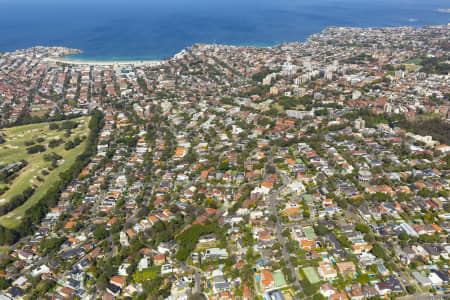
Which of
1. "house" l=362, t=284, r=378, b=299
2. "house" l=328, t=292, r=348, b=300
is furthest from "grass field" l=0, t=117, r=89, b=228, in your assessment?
"house" l=362, t=284, r=378, b=299

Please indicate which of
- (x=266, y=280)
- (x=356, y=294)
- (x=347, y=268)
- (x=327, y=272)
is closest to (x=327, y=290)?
(x=327, y=272)

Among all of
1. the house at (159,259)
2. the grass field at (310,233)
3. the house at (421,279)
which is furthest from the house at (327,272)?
the house at (159,259)

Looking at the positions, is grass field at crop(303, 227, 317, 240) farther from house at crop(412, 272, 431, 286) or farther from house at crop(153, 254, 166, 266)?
house at crop(153, 254, 166, 266)

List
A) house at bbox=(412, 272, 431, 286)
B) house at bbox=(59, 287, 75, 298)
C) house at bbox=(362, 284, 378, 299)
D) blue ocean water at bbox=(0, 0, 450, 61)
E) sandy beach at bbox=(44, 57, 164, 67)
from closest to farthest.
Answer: house at bbox=(362, 284, 378, 299) < house at bbox=(412, 272, 431, 286) < house at bbox=(59, 287, 75, 298) < sandy beach at bbox=(44, 57, 164, 67) < blue ocean water at bbox=(0, 0, 450, 61)

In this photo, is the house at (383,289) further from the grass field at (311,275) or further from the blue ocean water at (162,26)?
the blue ocean water at (162,26)

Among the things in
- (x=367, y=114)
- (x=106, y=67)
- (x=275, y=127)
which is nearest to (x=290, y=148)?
(x=275, y=127)

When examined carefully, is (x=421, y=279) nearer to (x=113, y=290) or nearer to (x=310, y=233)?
(x=310, y=233)
